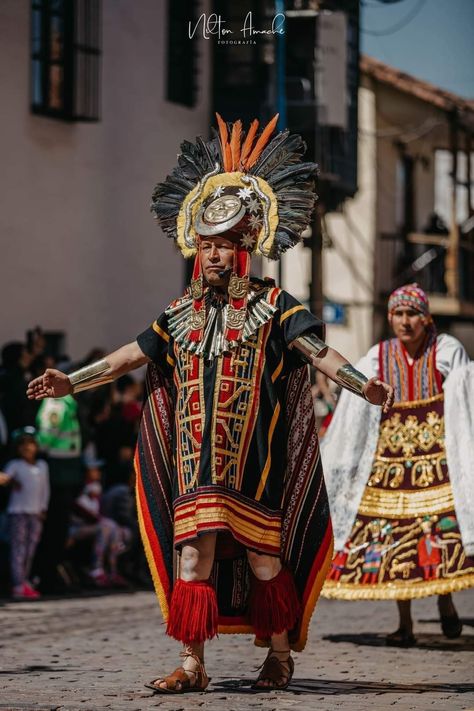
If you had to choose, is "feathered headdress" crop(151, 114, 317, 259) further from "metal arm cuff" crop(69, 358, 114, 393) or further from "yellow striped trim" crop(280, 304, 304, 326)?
"metal arm cuff" crop(69, 358, 114, 393)

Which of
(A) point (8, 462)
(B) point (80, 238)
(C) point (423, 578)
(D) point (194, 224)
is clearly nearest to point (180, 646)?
(C) point (423, 578)

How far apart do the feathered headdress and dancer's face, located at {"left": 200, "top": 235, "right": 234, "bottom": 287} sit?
2.3 inches

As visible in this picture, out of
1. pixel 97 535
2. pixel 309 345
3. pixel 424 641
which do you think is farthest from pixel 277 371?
pixel 97 535

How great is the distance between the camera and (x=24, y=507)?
511 inches

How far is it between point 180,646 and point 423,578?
1478mm

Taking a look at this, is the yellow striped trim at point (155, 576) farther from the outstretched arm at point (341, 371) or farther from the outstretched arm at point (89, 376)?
the outstretched arm at point (341, 371)

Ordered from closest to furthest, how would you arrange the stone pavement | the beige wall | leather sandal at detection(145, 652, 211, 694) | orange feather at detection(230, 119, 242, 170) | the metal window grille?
the stone pavement < leather sandal at detection(145, 652, 211, 694) < orange feather at detection(230, 119, 242, 170) < the beige wall < the metal window grille

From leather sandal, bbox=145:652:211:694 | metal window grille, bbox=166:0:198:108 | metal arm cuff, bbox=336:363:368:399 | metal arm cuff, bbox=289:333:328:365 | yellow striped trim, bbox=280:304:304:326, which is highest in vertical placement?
metal window grille, bbox=166:0:198:108

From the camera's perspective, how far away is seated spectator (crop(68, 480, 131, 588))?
45.6ft

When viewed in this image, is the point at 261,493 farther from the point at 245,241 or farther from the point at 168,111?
the point at 168,111

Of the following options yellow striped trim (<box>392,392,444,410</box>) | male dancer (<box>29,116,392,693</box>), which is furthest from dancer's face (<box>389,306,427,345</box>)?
male dancer (<box>29,116,392,693</box>)

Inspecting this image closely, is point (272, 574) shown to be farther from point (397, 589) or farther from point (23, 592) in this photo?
point (23, 592)

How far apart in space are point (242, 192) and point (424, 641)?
138 inches

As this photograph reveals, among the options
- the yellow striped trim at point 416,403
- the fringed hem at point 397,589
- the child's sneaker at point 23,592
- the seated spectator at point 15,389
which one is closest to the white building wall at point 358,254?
the seated spectator at point 15,389
